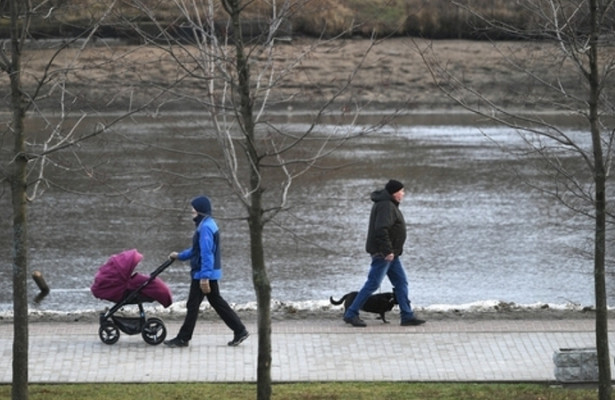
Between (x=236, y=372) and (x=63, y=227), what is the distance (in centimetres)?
1224

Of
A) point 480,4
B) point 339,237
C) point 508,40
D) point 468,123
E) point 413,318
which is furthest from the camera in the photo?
point 468,123

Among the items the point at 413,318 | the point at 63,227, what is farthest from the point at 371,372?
the point at 63,227

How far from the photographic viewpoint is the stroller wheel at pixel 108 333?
13.4 meters

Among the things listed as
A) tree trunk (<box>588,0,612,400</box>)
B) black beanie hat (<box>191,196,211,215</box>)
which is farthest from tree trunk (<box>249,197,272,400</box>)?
black beanie hat (<box>191,196,211,215</box>)

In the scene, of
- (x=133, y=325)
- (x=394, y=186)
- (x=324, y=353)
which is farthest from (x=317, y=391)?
(x=394, y=186)

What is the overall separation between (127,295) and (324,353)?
2.25 metres

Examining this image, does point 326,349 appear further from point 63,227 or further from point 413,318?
point 63,227

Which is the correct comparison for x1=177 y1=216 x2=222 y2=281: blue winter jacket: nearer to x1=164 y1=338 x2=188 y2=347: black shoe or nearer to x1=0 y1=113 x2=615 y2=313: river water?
x1=0 y1=113 x2=615 y2=313: river water

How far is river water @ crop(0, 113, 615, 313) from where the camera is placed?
18.1 metres

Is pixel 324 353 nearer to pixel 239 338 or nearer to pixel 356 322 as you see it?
pixel 239 338

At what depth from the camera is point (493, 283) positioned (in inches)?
739

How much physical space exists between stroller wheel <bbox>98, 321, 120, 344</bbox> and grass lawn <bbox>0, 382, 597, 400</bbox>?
5.59 feet

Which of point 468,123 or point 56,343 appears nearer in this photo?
point 56,343

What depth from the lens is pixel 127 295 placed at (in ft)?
44.4
